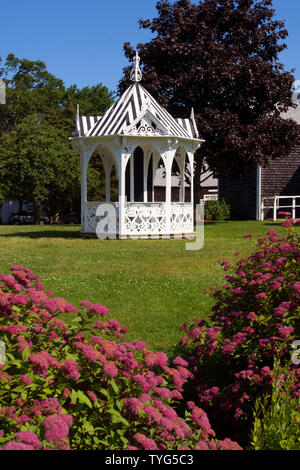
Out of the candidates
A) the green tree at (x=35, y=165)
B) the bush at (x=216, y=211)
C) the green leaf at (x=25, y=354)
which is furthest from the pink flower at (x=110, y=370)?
the green tree at (x=35, y=165)

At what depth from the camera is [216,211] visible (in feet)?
96.7

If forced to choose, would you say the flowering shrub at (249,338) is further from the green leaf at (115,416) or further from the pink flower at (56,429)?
the pink flower at (56,429)

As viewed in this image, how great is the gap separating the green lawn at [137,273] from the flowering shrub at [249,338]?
1243 millimetres

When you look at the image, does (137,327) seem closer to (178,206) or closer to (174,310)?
(174,310)

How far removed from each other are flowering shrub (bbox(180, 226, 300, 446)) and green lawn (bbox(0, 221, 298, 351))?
1243 millimetres

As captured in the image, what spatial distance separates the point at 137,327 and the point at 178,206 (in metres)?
12.6

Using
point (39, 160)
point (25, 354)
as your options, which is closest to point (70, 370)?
point (25, 354)

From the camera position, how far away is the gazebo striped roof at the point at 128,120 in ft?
61.0

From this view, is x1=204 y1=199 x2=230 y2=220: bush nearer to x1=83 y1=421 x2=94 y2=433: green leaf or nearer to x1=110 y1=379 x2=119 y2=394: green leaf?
x1=110 y1=379 x2=119 y2=394: green leaf

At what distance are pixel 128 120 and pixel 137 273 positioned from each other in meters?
9.19

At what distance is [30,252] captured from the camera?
14680 millimetres

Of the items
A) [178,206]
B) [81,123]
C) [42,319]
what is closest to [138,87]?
[81,123]

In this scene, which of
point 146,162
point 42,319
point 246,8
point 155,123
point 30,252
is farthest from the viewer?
point 246,8

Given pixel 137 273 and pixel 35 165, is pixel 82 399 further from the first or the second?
pixel 35 165
